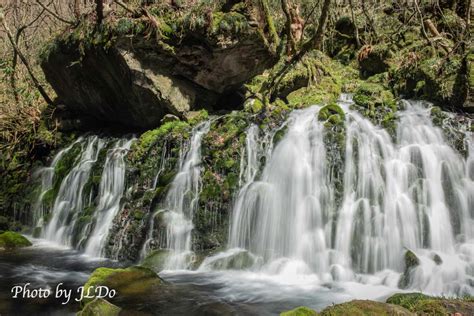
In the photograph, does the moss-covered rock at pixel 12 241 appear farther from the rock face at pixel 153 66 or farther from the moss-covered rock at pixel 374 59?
the moss-covered rock at pixel 374 59

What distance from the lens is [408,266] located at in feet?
22.1

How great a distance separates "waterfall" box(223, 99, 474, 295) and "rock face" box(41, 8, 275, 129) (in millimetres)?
2821

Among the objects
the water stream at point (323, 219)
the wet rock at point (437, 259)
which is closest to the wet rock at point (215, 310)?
the water stream at point (323, 219)

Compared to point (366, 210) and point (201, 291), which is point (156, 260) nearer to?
point (201, 291)

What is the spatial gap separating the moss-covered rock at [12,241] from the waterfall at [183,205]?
366cm

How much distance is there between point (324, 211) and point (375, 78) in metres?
7.57

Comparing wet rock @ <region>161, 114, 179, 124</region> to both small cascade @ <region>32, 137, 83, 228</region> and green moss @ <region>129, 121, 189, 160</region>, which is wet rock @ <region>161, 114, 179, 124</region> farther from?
small cascade @ <region>32, 137, 83, 228</region>

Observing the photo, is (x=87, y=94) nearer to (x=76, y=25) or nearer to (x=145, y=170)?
(x=76, y=25)

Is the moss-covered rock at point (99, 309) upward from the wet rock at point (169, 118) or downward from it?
downward

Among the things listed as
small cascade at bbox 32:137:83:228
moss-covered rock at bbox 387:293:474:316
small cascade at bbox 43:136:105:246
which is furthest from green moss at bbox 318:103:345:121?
small cascade at bbox 32:137:83:228

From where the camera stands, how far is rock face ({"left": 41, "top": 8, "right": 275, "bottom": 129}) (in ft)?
34.4

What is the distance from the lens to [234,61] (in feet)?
36.1

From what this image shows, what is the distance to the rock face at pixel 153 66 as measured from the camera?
413 inches

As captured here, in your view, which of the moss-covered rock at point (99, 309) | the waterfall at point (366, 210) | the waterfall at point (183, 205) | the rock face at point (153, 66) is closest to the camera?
the moss-covered rock at point (99, 309)
